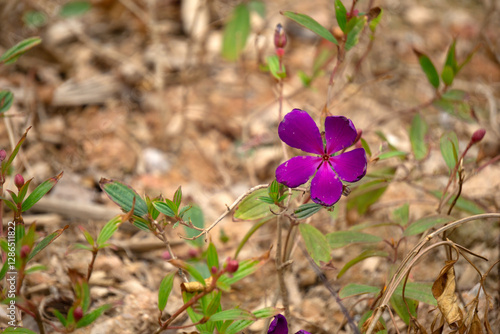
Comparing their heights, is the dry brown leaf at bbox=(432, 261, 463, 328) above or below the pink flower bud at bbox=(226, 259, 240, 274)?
below

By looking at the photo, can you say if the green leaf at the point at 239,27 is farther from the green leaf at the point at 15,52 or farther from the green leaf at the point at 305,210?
the green leaf at the point at 305,210

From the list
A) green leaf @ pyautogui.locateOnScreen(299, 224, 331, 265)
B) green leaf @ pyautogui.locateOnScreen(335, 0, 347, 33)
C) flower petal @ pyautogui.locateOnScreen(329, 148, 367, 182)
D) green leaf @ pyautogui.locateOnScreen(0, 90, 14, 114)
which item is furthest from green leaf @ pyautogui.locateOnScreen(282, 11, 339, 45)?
green leaf @ pyautogui.locateOnScreen(0, 90, 14, 114)

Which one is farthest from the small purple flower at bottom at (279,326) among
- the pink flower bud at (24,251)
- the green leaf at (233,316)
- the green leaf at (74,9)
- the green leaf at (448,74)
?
the green leaf at (74,9)

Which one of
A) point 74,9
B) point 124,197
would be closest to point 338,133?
point 124,197

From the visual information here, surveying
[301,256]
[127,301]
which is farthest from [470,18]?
[127,301]

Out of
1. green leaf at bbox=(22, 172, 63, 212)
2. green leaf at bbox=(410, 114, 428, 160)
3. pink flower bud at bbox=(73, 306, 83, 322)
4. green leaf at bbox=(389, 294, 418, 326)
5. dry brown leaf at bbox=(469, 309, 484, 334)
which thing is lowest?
green leaf at bbox=(389, 294, 418, 326)

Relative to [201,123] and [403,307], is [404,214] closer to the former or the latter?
[403,307]

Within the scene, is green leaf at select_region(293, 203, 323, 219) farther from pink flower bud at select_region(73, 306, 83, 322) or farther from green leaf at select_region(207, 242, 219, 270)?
pink flower bud at select_region(73, 306, 83, 322)
